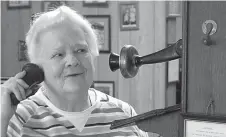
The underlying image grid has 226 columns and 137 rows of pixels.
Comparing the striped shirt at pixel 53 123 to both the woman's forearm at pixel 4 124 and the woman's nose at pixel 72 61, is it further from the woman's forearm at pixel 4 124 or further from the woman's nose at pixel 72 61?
the woman's nose at pixel 72 61

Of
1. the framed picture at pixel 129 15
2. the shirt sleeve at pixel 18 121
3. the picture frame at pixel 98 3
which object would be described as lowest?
the shirt sleeve at pixel 18 121

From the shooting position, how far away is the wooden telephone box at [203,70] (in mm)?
586

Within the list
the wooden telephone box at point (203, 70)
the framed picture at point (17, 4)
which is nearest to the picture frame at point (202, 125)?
the wooden telephone box at point (203, 70)

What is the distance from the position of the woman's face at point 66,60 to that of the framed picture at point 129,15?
1.18 metres

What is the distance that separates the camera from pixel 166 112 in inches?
28.0

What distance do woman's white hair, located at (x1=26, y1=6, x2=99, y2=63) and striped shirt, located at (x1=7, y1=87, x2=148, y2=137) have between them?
0.60ft

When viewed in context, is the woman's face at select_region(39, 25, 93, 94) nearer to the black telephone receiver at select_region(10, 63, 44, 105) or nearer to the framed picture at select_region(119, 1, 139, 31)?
the black telephone receiver at select_region(10, 63, 44, 105)

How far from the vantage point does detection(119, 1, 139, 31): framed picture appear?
2312mm

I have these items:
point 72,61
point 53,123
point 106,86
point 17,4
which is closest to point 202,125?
point 72,61

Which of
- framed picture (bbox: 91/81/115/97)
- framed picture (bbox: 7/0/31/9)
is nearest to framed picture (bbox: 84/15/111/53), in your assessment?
framed picture (bbox: 91/81/115/97)

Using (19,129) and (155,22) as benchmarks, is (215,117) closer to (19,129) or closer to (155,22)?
(19,129)

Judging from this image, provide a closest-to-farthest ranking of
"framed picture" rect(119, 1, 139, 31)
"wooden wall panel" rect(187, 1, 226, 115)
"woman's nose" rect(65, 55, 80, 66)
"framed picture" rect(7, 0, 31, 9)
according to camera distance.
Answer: "wooden wall panel" rect(187, 1, 226, 115)
"woman's nose" rect(65, 55, 80, 66)
"framed picture" rect(119, 1, 139, 31)
"framed picture" rect(7, 0, 31, 9)

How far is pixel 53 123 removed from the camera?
3.94 ft

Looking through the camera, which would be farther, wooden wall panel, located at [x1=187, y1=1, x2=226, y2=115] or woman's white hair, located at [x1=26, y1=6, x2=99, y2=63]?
woman's white hair, located at [x1=26, y1=6, x2=99, y2=63]
